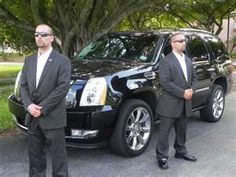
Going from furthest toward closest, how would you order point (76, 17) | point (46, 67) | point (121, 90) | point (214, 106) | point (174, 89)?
point (76, 17)
point (214, 106)
point (121, 90)
point (174, 89)
point (46, 67)

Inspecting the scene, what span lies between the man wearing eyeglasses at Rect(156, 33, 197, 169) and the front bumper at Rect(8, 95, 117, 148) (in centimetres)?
68

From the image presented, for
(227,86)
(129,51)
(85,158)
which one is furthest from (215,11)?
(85,158)

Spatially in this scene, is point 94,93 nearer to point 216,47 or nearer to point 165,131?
point 165,131

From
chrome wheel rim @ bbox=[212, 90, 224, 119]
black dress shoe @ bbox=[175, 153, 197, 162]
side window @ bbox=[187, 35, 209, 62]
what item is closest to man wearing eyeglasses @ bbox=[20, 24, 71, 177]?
black dress shoe @ bbox=[175, 153, 197, 162]

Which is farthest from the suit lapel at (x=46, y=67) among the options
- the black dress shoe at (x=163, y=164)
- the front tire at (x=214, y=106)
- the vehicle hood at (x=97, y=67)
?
the front tire at (x=214, y=106)

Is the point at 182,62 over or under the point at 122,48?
under

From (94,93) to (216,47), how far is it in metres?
3.78

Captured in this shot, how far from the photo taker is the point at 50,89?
4223 millimetres

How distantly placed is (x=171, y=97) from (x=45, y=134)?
1.74 metres

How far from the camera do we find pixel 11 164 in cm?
540

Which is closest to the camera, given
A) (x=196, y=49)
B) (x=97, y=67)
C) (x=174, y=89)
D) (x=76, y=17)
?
(x=174, y=89)

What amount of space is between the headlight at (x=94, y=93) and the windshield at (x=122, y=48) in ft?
4.06

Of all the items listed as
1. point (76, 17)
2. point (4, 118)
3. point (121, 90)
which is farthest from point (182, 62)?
point (76, 17)

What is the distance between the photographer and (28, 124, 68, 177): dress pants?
4340 millimetres
